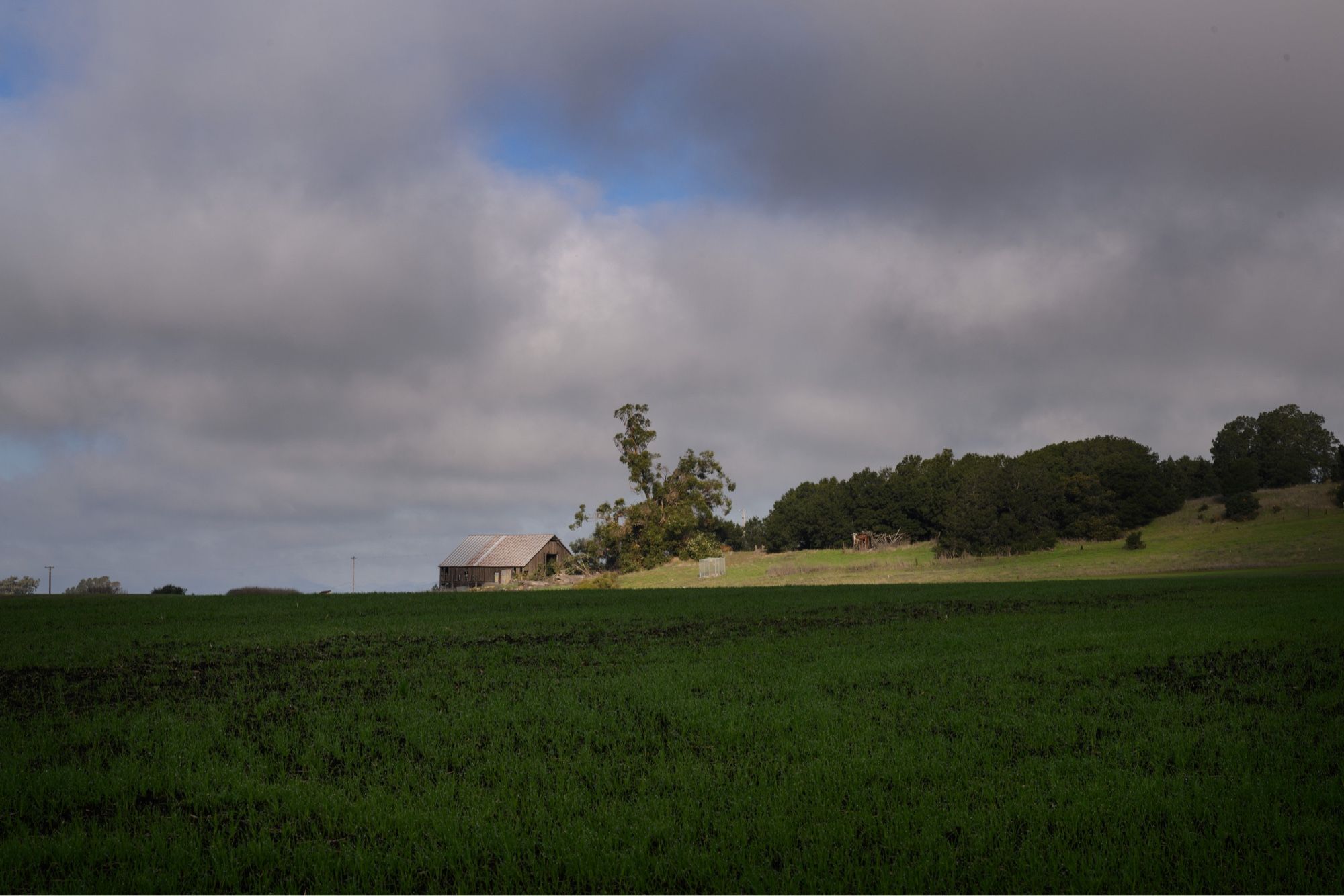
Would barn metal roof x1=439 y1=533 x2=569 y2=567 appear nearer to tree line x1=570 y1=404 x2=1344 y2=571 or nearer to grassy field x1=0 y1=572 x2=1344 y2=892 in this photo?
tree line x1=570 y1=404 x2=1344 y2=571

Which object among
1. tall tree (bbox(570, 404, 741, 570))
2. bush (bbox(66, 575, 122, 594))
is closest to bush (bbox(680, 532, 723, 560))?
tall tree (bbox(570, 404, 741, 570))

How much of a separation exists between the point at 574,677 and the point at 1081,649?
9.37m

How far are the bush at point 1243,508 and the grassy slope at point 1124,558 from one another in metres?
0.78

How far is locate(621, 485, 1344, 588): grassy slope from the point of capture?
54.2 meters

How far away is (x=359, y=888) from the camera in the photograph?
6062 millimetres

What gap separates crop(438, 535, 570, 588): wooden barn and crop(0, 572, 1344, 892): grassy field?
6859 cm

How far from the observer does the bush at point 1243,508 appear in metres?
73.3

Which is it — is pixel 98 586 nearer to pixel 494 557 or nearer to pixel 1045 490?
pixel 494 557

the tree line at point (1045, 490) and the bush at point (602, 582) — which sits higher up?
the tree line at point (1045, 490)

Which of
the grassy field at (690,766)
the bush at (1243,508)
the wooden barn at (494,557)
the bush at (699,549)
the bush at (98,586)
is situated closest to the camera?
the grassy field at (690,766)

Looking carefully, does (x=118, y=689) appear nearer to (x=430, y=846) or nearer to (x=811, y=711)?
(x=430, y=846)

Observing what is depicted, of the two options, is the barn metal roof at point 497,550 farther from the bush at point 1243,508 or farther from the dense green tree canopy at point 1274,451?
the dense green tree canopy at point 1274,451

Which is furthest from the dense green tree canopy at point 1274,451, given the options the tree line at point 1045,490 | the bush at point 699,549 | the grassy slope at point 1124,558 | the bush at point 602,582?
the bush at point 602,582

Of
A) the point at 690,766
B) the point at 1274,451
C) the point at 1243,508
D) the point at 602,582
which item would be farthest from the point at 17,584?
the point at 1274,451
